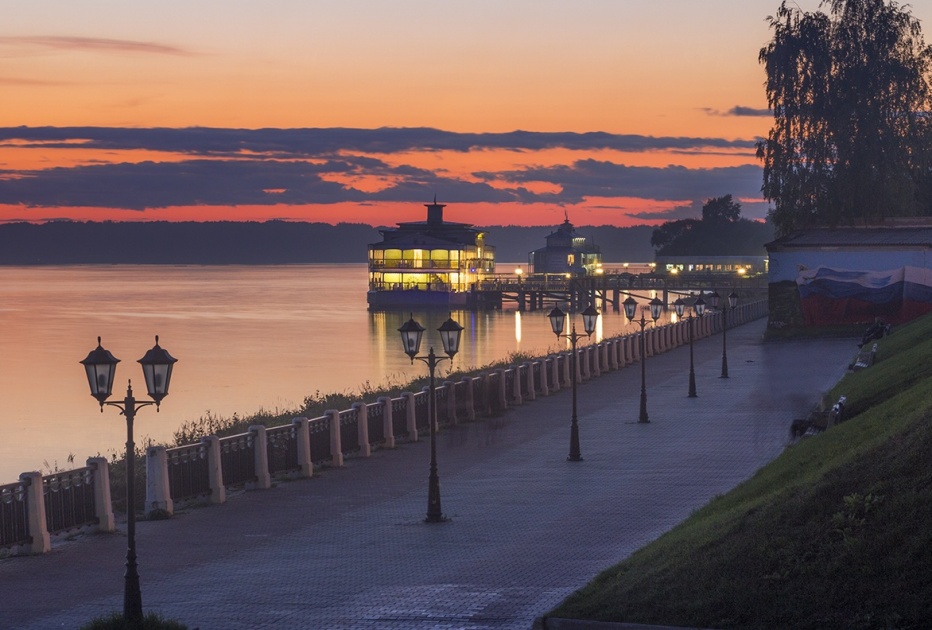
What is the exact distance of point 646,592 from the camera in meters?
11.2

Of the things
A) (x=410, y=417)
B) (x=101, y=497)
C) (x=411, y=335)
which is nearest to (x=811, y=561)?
(x=411, y=335)

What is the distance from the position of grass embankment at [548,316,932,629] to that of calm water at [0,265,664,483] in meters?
25.1

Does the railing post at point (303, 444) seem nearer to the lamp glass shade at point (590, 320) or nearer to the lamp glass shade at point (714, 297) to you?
the lamp glass shade at point (590, 320)

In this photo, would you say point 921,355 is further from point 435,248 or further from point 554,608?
point 435,248

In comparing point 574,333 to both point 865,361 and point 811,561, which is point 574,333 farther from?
point 811,561

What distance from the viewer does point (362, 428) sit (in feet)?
87.7

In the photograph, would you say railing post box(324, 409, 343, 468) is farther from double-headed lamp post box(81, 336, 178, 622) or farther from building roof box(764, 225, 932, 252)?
building roof box(764, 225, 932, 252)

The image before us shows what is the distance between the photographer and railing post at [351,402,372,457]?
1048 inches

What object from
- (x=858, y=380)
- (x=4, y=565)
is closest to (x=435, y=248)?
(x=858, y=380)

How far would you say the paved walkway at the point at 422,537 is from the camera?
13.3 m

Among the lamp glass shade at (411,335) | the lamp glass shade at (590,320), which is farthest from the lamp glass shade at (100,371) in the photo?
the lamp glass shade at (590,320)

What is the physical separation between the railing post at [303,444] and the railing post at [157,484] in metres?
4.33

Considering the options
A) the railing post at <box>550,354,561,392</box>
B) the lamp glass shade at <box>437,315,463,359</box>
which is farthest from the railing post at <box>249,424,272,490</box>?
the railing post at <box>550,354,561,392</box>

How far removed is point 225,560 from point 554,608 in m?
5.86
